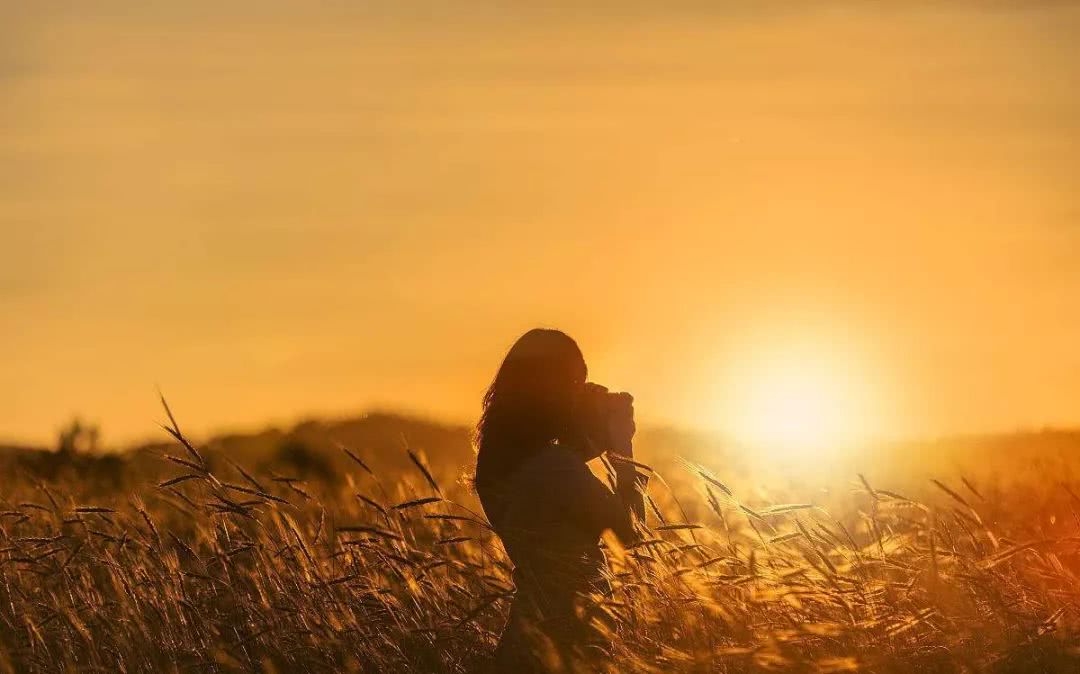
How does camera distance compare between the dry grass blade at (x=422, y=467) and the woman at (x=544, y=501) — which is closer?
the woman at (x=544, y=501)

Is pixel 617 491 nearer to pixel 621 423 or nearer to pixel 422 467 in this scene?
pixel 621 423

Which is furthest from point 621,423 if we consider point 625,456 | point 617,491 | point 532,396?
point 532,396

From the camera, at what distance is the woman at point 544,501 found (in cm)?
658

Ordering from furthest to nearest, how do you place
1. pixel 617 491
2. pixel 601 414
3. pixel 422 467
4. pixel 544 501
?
1. pixel 422 467
2. pixel 617 491
3. pixel 601 414
4. pixel 544 501

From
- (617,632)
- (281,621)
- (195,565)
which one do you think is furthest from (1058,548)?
(195,565)

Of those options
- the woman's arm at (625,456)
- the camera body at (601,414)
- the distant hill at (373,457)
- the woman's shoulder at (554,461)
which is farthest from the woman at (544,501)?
the distant hill at (373,457)

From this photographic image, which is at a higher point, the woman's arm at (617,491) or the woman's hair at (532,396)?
the woman's hair at (532,396)

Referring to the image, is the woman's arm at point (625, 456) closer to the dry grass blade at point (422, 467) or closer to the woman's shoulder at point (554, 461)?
the woman's shoulder at point (554, 461)

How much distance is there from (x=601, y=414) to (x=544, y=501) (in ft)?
2.15

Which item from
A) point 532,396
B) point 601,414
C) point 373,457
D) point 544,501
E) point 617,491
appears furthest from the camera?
point 373,457

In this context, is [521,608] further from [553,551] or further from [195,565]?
[195,565]

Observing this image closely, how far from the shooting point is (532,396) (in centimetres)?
671

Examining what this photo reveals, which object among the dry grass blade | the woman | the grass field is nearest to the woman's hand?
the grass field

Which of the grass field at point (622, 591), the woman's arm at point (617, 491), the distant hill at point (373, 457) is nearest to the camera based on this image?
the woman's arm at point (617, 491)
